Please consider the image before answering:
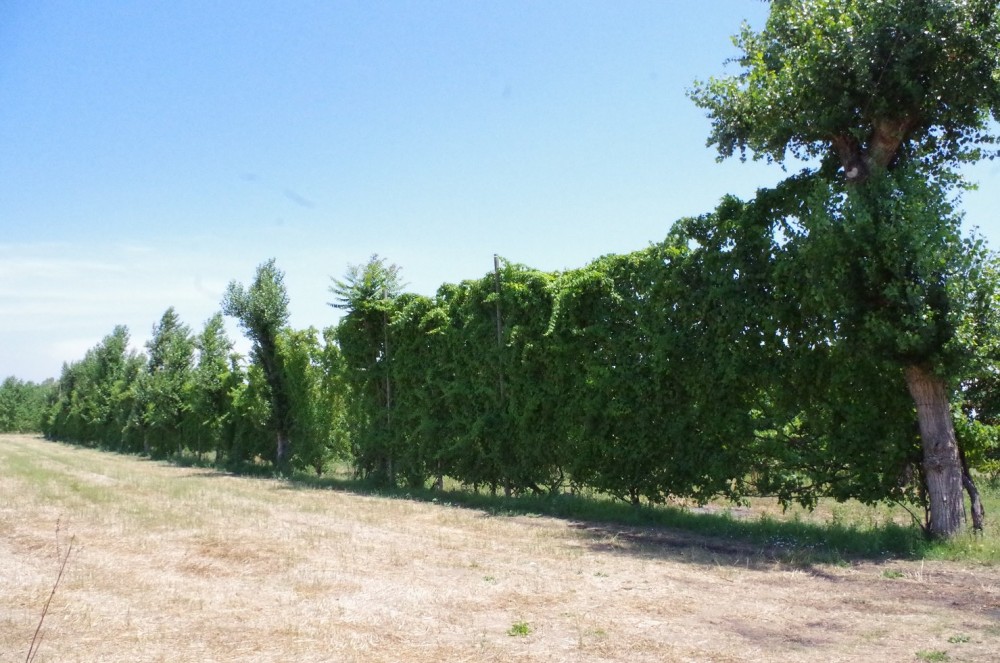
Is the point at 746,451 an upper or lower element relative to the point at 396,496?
upper

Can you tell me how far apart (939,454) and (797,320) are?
2.40 metres

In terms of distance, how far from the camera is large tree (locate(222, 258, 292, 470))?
79.0 feet

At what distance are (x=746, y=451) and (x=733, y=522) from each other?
1.20 m

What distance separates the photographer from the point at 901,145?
395 inches

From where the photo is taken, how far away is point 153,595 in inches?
262

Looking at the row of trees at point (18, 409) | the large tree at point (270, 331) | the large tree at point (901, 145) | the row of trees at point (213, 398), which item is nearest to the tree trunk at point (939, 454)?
the large tree at point (901, 145)

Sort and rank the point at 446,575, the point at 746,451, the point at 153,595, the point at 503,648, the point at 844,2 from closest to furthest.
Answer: the point at 503,648 → the point at 153,595 → the point at 446,575 → the point at 844,2 → the point at 746,451

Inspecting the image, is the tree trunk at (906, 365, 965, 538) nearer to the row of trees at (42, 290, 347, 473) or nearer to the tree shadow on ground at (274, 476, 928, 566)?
the tree shadow on ground at (274, 476, 928, 566)

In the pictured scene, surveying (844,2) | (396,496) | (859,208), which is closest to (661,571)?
(859,208)

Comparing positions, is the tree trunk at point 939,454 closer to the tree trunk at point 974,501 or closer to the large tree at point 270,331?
the tree trunk at point 974,501

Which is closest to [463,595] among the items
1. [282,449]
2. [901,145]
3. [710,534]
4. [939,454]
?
[710,534]

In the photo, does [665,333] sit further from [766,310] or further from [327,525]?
[327,525]

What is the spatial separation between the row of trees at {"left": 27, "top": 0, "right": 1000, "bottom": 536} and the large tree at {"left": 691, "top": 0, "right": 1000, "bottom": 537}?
0.03 metres

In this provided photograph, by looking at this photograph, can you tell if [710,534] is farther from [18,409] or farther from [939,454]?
[18,409]
